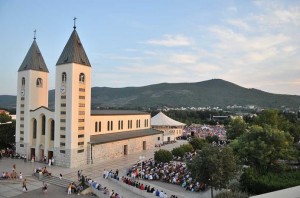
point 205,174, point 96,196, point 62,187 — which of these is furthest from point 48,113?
point 205,174

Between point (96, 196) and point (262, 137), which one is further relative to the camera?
point (262, 137)

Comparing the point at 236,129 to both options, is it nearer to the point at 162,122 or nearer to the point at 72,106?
the point at 162,122

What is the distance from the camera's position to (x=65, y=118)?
37.4 meters

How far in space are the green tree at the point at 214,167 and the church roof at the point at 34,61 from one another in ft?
97.9

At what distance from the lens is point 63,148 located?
3706 cm

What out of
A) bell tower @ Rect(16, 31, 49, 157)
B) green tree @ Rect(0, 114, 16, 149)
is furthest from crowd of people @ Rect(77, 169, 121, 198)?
green tree @ Rect(0, 114, 16, 149)

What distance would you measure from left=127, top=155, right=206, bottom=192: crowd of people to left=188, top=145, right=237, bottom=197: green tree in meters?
3.77

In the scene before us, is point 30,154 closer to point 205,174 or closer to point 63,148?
point 63,148

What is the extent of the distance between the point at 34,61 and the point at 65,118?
39.1 ft

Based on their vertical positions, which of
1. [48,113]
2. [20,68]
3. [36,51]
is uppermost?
[36,51]

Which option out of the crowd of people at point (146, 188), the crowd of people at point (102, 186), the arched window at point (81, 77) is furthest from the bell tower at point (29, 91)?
the crowd of people at point (146, 188)

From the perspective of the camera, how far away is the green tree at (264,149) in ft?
96.4

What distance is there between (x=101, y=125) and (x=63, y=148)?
8.53 m

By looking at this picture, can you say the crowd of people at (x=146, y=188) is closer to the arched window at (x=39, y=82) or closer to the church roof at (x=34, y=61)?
the arched window at (x=39, y=82)
